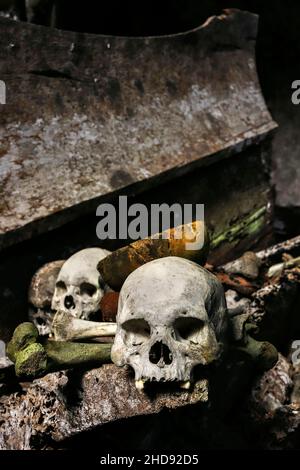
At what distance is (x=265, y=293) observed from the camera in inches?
76.9

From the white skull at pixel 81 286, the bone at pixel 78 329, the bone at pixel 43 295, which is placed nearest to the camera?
the bone at pixel 78 329

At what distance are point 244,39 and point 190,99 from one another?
0.61 metres

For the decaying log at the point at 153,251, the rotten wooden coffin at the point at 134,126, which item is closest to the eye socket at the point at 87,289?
the decaying log at the point at 153,251

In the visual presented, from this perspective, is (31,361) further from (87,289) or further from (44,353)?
(87,289)

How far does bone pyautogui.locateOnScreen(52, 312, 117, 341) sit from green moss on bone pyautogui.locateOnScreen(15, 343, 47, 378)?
0.25m

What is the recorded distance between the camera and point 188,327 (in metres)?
1.46

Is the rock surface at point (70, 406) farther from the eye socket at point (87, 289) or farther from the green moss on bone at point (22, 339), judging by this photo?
the eye socket at point (87, 289)

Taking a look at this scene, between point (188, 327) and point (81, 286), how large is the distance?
0.50 metres

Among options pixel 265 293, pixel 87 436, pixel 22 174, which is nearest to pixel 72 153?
pixel 22 174

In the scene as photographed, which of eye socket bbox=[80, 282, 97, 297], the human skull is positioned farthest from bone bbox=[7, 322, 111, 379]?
eye socket bbox=[80, 282, 97, 297]

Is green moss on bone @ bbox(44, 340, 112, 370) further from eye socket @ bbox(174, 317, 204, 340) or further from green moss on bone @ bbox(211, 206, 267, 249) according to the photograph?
green moss on bone @ bbox(211, 206, 267, 249)

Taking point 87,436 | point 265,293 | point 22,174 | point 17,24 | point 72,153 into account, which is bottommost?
point 87,436

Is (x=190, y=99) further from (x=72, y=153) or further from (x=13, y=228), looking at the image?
(x=13, y=228)

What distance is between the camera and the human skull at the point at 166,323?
53.2 inches
